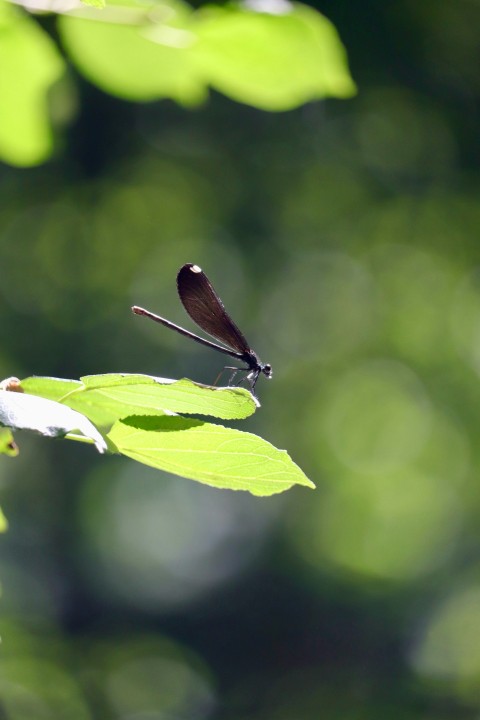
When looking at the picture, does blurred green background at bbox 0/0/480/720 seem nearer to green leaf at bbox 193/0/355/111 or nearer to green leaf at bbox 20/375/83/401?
green leaf at bbox 193/0/355/111

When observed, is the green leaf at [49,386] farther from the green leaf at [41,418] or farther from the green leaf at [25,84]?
the green leaf at [25,84]

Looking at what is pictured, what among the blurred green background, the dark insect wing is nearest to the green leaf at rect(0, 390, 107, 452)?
the dark insect wing

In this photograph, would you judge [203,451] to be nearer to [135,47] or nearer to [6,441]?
[6,441]

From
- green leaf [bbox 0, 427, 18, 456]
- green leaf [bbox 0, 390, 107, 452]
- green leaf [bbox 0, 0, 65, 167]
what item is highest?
green leaf [bbox 0, 0, 65, 167]

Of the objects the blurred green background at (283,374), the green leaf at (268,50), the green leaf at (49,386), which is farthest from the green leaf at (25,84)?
the blurred green background at (283,374)

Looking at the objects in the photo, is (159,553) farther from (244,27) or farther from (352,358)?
(244,27)

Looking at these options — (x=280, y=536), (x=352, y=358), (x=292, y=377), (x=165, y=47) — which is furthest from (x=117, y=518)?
(x=165, y=47)
